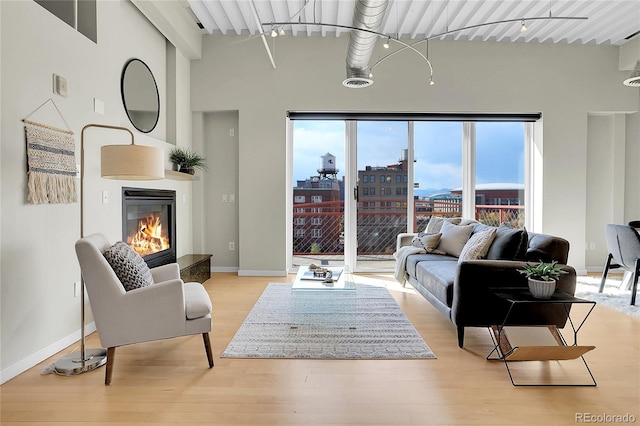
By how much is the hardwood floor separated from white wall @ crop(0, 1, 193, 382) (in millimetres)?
330

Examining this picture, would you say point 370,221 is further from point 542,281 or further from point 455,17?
point 542,281

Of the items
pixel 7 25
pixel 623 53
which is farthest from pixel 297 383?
pixel 623 53

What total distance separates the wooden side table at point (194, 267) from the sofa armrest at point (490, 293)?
10.0ft

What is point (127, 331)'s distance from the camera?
7.98 ft

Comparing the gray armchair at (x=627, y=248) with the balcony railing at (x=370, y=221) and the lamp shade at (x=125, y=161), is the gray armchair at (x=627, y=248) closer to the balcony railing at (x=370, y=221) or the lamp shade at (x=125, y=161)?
the balcony railing at (x=370, y=221)

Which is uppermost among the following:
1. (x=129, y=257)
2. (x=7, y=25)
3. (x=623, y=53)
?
(x=623, y=53)

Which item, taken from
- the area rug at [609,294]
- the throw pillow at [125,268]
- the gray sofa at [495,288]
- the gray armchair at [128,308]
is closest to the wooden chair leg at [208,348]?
the gray armchair at [128,308]

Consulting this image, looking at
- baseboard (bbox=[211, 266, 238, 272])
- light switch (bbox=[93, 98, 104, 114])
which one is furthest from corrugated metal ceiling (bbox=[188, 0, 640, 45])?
A: baseboard (bbox=[211, 266, 238, 272])

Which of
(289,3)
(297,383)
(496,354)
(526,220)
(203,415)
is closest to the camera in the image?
(203,415)

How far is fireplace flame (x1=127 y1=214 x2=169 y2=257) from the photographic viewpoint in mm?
4188

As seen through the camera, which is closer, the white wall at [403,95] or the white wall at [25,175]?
the white wall at [25,175]

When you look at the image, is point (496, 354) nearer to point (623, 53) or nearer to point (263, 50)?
point (263, 50)

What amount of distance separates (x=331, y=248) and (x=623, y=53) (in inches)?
201

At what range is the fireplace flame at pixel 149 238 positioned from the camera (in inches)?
165
